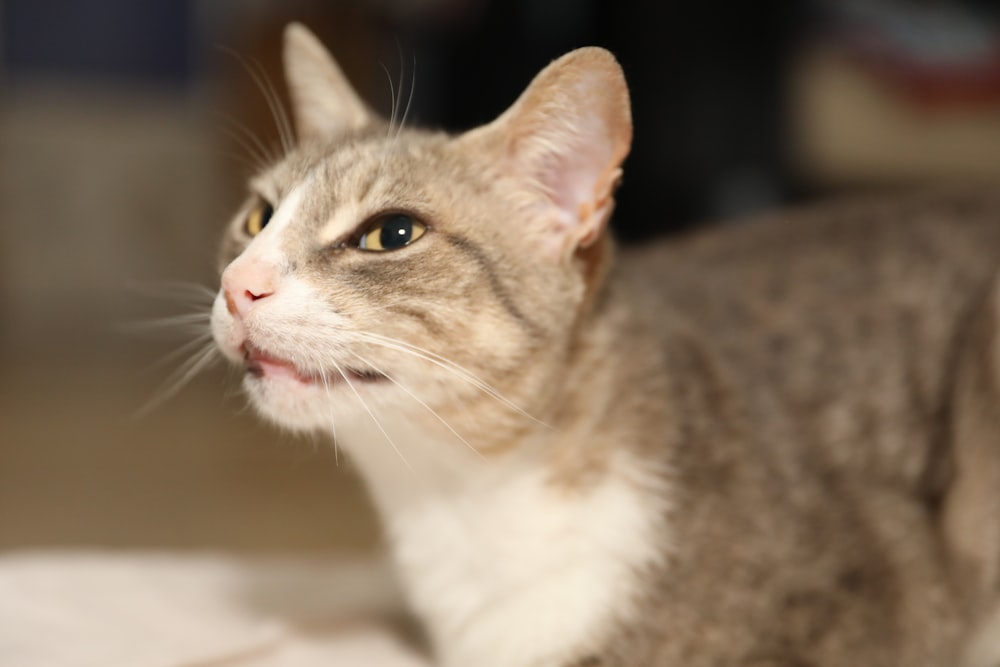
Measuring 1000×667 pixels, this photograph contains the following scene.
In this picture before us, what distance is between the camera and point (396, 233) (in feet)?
5.08

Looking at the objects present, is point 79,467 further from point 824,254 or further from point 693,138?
point 824,254

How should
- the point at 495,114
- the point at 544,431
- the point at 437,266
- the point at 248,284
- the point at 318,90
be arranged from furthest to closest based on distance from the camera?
the point at 495,114, the point at 318,90, the point at 544,431, the point at 437,266, the point at 248,284

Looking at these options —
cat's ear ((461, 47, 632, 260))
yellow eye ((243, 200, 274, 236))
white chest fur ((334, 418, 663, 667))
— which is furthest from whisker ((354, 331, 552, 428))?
yellow eye ((243, 200, 274, 236))

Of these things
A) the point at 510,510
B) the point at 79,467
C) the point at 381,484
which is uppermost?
the point at 79,467

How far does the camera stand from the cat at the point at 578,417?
59.1 inches

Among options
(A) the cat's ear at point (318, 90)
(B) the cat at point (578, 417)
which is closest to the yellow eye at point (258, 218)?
(B) the cat at point (578, 417)

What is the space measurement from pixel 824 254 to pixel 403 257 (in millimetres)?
973

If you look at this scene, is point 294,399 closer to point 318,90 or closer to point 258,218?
point 258,218

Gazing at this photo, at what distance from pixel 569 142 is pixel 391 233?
12.2 inches

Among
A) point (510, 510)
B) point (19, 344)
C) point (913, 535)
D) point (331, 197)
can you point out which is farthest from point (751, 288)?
point (19, 344)

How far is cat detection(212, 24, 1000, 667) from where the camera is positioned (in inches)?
59.1

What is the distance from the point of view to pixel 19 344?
18.4 ft

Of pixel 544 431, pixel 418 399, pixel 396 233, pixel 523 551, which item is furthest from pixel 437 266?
pixel 523 551

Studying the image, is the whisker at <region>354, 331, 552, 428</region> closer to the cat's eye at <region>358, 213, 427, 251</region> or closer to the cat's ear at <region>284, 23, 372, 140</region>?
the cat's eye at <region>358, 213, 427, 251</region>
